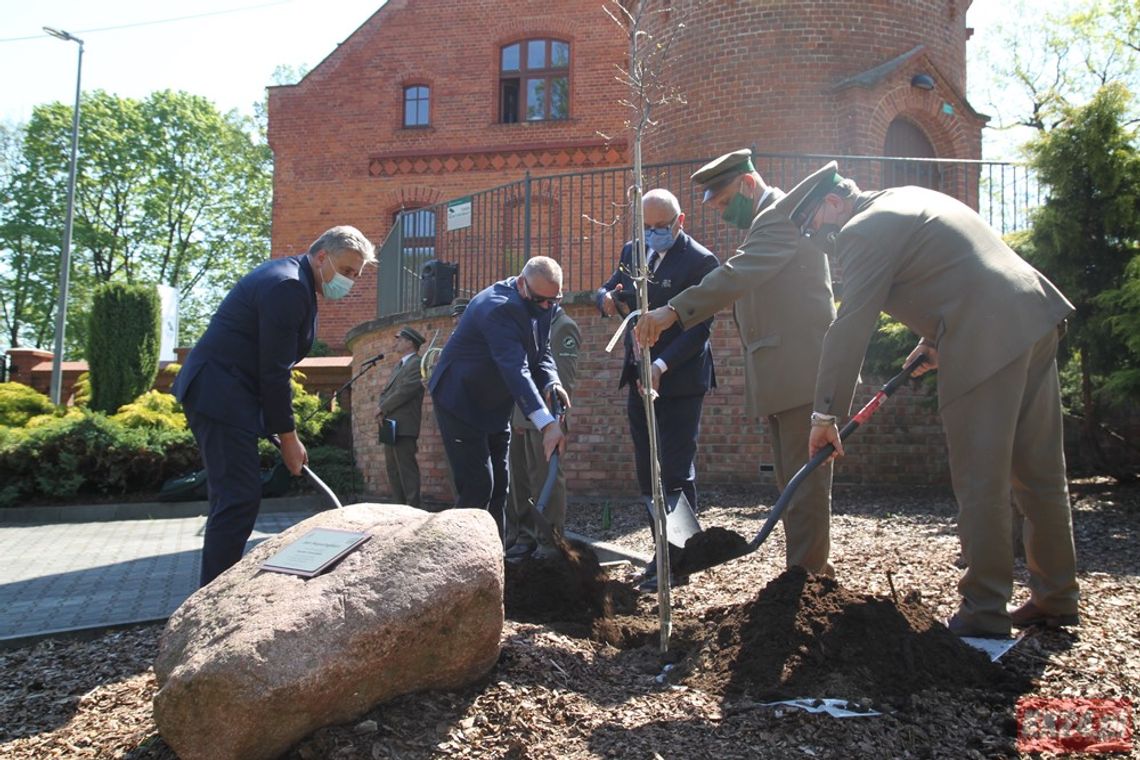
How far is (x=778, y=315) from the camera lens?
4.43m

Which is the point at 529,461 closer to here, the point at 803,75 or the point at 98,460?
the point at 98,460

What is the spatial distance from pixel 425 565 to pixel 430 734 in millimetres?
521

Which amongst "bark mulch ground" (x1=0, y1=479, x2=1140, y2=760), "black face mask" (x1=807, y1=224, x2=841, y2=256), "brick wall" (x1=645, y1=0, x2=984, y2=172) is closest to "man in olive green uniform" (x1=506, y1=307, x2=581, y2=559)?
"bark mulch ground" (x1=0, y1=479, x2=1140, y2=760)

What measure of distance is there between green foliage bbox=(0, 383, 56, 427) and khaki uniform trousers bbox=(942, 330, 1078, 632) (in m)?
15.5

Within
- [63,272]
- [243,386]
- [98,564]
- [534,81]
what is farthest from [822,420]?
[63,272]

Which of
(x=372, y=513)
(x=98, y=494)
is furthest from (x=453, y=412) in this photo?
(x=98, y=494)

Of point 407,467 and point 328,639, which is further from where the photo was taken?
point 407,467

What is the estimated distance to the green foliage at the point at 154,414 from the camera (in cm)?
1403

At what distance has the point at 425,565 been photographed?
306 centimetres

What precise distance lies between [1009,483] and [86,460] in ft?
39.6

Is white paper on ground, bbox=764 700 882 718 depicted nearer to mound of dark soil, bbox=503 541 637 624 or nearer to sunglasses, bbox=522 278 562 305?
mound of dark soil, bbox=503 541 637 624

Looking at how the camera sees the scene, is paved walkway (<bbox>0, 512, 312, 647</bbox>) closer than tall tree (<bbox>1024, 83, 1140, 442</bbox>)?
Yes

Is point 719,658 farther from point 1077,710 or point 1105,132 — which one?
point 1105,132

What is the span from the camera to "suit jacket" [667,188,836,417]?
4.21 meters
